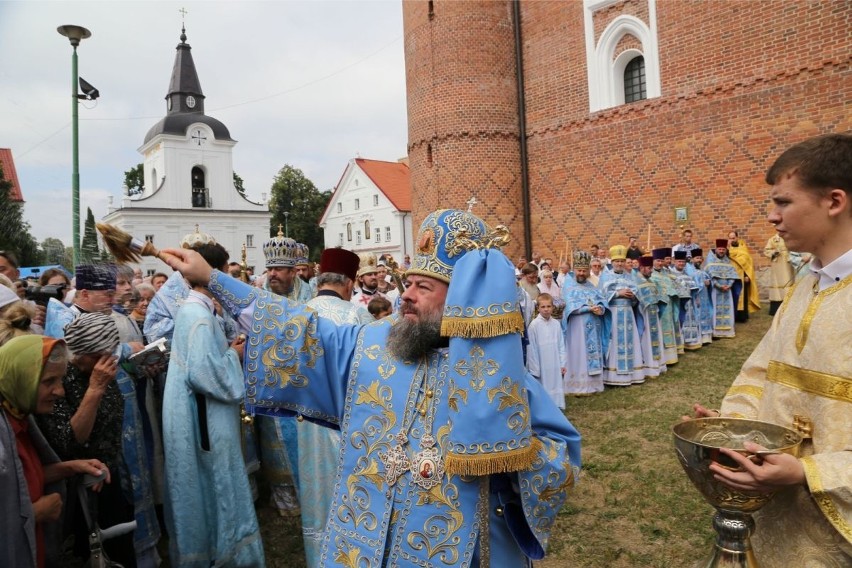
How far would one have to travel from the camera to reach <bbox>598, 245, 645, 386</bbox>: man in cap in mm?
9109

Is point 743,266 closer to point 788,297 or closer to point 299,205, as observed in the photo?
point 788,297

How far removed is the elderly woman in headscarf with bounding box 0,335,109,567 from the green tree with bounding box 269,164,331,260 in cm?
5245

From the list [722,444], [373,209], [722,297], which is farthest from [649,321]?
[373,209]

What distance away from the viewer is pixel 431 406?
2.18 m

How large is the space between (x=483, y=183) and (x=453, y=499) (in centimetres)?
1653

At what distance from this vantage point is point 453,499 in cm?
205

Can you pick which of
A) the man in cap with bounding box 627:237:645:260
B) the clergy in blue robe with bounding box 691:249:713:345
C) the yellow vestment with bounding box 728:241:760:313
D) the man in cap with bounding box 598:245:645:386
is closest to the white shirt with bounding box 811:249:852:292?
the man in cap with bounding box 598:245:645:386

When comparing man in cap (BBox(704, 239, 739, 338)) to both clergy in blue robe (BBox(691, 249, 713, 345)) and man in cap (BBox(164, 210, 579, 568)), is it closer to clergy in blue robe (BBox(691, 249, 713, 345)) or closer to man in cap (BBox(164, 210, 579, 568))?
clergy in blue robe (BBox(691, 249, 713, 345))

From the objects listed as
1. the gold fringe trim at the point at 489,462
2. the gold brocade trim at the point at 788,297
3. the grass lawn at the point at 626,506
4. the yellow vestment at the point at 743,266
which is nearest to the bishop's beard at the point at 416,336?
the gold fringe trim at the point at 489,462

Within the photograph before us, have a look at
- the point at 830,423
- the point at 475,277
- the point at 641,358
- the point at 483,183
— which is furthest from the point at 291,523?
the point at 483,183

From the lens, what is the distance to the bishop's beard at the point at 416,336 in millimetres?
2234

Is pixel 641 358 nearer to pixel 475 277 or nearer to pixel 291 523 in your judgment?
pixel 291 523

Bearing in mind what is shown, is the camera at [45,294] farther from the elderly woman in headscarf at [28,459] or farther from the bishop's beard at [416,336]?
the bishop's beard at [416,336]

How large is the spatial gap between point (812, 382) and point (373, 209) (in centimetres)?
4131
